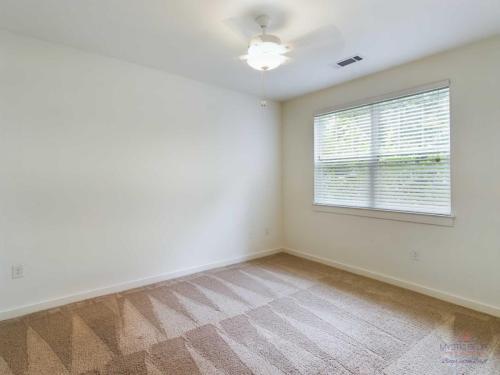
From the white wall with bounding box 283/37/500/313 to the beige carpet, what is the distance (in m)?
0.28

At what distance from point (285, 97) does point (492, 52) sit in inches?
97.4

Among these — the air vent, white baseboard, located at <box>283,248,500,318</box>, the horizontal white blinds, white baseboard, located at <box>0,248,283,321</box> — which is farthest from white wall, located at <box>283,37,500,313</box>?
white baseboard, located at <box>0,248,283,321</box>

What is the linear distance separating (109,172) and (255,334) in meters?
2.18

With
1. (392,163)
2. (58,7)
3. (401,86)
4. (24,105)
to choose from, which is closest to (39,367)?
(24,105)

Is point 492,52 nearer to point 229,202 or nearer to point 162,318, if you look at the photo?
point 229,202

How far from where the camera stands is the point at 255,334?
7.25ft

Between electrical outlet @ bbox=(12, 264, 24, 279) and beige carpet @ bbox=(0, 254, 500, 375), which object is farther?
electrical outlet @ bbox=(12, 264, 24, 279)

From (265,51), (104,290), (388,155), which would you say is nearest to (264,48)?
(265,51)

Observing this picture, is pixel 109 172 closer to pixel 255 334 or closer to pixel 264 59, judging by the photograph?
pixel 264 59

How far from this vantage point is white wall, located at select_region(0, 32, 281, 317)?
8.13ft

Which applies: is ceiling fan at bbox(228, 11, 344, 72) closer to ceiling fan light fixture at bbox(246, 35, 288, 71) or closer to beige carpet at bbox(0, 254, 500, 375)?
ceiling fan light fixture at bbox(246, 35, 288, 71)

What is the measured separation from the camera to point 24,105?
2482mm

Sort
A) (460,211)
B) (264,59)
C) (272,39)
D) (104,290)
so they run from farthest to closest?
(104,290) → (460,211) → (264,59) → (272,39)

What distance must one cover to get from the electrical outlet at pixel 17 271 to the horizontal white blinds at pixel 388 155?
3.51 meters
